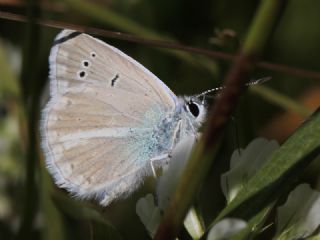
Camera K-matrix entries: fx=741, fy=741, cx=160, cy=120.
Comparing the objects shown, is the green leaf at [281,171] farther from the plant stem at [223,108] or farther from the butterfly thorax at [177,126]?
the butterfly thorax at [177,126]

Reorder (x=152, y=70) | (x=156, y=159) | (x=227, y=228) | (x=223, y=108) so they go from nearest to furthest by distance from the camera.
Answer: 1. (x=223, y=108)
2. (x=227, y=228)
3. (x=156, y=159)
4. (x=152, y=70)

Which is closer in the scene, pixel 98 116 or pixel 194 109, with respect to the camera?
pixel 194 109

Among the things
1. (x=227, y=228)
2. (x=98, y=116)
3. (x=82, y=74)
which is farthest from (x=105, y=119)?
(x=227, y=228)

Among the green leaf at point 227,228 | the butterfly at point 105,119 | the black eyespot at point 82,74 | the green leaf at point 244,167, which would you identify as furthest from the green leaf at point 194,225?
the black eyespot at point 82,74

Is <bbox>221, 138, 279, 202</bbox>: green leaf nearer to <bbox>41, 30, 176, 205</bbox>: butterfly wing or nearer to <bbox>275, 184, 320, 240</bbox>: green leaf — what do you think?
<bbox>275, 184, 320, 240</bbox>: green leaf

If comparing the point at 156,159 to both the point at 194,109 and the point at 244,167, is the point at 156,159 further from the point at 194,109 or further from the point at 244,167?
the point at 244,167

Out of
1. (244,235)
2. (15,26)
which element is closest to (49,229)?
(244,235)
